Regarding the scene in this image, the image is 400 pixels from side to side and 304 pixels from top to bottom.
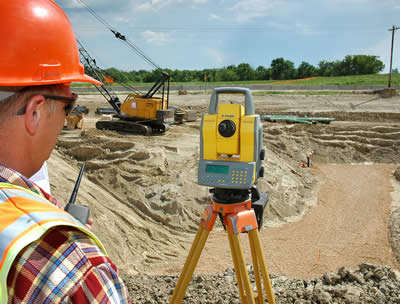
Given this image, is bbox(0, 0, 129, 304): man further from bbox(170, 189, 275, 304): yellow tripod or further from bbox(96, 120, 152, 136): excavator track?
bbox(96, 120, 152, 136): excavator track

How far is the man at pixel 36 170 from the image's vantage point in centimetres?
68

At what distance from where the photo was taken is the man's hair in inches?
33.6

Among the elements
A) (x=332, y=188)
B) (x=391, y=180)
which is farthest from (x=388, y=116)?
(x=332, y=188)

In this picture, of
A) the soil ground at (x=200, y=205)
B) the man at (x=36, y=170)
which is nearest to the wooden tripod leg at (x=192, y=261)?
the man at (x=36, y=170)

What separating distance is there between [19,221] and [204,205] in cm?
733

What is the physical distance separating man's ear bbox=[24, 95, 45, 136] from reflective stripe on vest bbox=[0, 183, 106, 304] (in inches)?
7.4

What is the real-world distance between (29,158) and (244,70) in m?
52.9

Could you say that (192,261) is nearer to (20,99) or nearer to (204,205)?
(20,99)

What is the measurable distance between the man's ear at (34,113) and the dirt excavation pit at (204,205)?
4617 mm

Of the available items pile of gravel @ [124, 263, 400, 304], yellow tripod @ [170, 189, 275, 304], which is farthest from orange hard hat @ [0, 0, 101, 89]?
pile of gravel @ [124, 263, 400, 304]

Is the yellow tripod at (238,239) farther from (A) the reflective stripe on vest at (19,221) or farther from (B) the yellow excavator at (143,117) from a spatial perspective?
(B) the yellow excavator at (143,117)

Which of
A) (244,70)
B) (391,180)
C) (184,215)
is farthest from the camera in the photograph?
(244,70)

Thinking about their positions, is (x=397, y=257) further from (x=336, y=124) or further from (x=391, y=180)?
→ (x=336, y=124)

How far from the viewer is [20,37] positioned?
906 millimetres
